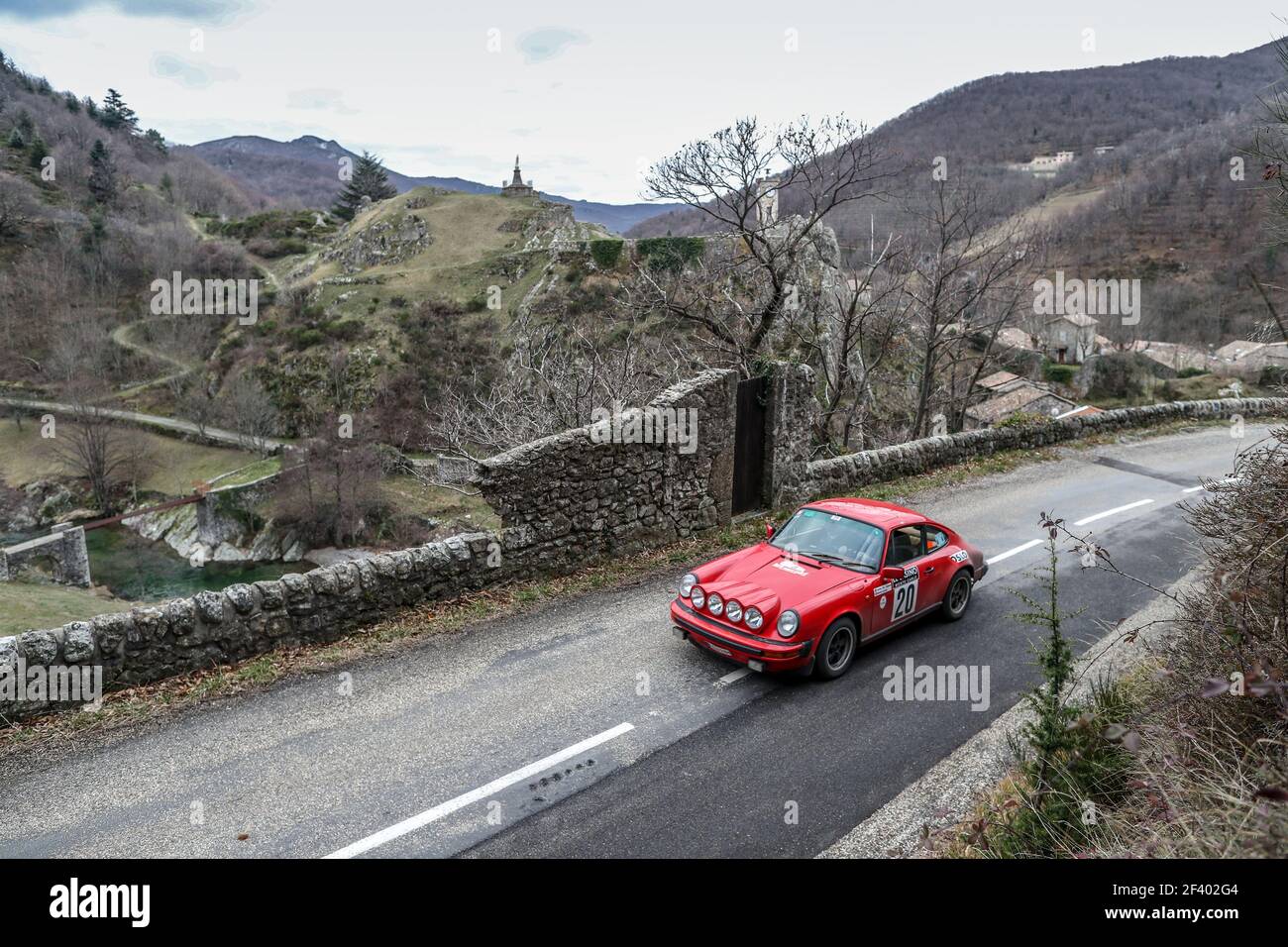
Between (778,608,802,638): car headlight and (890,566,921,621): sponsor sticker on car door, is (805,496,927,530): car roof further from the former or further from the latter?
(778,608,802,638): car headlight

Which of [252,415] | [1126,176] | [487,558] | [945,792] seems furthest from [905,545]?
[1126,176]

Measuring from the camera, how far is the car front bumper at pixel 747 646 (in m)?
7.18

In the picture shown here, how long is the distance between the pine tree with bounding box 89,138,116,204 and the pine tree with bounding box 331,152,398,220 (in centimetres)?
2747

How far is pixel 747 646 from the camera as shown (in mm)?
7277

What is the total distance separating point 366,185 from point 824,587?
125849mm

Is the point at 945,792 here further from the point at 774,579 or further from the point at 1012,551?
the point at 1012,551

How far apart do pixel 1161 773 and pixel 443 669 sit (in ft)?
20.4

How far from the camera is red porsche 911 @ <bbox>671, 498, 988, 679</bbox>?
730cm

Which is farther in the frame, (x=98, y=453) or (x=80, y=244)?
(x=80, y=244)

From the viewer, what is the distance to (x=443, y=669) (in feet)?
→ 25.7

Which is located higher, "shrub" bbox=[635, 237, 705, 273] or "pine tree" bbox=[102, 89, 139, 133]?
"pine tree" bbox=[102, 89, 139, 133]

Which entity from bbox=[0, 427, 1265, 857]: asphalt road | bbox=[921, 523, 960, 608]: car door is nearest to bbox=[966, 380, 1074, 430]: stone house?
bbox=[921, 523, 960, 608]: car door

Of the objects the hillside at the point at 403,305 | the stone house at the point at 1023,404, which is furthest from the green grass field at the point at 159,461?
the stone house at the point at 1023,404
